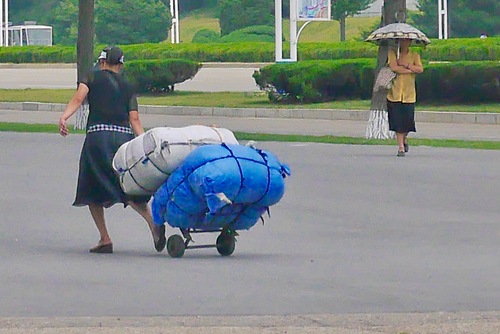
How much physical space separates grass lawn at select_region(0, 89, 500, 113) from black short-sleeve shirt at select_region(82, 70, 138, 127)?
15.3m

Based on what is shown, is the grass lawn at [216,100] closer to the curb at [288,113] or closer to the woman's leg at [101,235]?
the curb at [288,113]

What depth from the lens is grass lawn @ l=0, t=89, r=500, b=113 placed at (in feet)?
84.7

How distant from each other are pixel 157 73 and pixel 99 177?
76.5 feet

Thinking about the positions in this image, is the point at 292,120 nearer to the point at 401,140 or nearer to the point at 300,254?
the point at 401,140

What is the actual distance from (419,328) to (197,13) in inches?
3618

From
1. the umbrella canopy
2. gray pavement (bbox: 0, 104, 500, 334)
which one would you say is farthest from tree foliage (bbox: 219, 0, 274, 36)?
gray pavement (bbox: 0, 104, 500, 334)

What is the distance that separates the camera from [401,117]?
1728 cm

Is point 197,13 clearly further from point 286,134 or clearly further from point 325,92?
point 286,134

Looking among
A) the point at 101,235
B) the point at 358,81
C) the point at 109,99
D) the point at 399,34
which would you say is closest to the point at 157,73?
the point at 358,81

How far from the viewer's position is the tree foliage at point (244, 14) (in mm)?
76250

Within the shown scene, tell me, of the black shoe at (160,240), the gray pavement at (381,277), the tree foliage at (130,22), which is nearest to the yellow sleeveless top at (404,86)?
Answer: the gray pavement at (381,277)

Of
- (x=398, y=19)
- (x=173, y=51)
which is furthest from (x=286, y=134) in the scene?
(x=173, y=51)

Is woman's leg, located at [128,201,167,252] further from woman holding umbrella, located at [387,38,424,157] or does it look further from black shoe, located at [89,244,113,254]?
woman holding umbrella, located at [387,38,424,157]

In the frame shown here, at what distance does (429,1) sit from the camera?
233ft
